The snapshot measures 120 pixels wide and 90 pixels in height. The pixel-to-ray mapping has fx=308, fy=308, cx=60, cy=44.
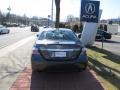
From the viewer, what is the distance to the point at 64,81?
8.75 m

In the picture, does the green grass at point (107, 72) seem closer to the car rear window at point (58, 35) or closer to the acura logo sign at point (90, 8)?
the car rear window at point (58, 35)

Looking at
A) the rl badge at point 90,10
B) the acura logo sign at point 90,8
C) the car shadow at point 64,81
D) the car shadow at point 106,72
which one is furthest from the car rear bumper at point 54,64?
the acura logo sign at point 90,8

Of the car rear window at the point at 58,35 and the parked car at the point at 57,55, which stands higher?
the car rear window at the point at 58,35

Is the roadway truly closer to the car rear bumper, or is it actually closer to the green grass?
the green grass

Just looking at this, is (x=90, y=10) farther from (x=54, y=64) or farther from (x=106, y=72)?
(x=54, y=64)

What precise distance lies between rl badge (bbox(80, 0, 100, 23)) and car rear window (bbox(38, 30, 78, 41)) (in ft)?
16.1

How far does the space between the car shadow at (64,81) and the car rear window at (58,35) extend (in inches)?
45.2

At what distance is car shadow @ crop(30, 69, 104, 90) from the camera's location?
7980mm

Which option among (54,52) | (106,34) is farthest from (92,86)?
(106,34)

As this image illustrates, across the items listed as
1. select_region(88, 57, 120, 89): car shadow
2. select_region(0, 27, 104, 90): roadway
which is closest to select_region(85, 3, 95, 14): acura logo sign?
select_region(88, 57, 120, 89): car shadow

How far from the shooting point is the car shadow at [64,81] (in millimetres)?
7980

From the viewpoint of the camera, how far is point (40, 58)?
28.8ft

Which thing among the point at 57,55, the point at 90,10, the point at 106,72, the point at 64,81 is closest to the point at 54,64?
the point at 57,55

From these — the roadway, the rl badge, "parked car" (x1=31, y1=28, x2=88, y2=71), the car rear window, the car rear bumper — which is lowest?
the roadway
